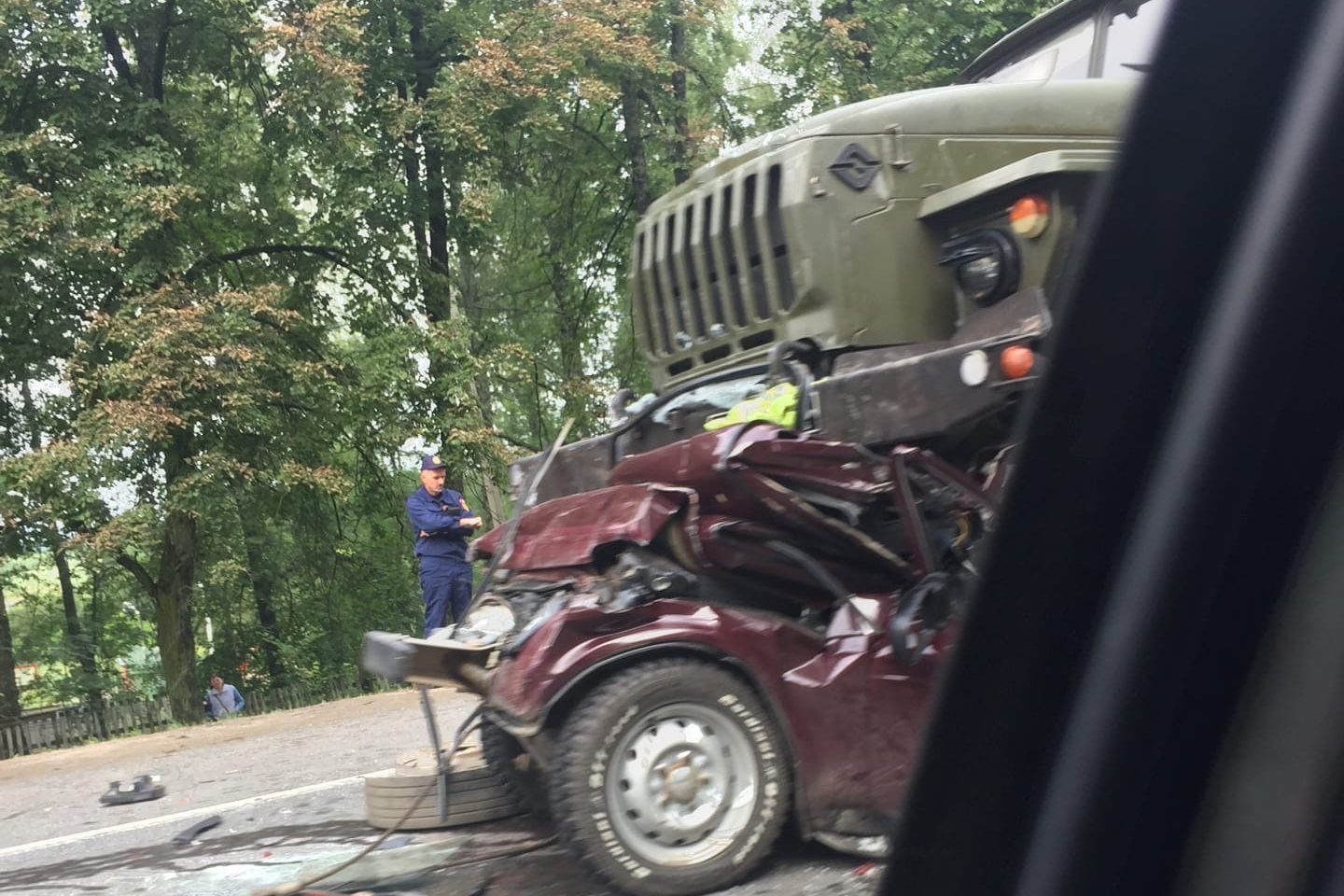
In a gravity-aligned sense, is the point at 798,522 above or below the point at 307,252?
below

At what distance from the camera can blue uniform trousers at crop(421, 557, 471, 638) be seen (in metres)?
9.32

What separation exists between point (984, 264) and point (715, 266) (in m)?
1.31

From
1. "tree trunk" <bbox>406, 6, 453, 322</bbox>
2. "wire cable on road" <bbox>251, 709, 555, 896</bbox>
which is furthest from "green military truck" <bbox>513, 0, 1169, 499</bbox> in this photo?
"tree trunk" <bbox>406, 6, 453, 322</bbox>

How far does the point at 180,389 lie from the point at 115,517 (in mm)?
1784

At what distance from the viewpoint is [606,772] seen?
3.81 metres

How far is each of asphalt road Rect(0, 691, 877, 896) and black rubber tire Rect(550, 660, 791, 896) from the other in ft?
0.55

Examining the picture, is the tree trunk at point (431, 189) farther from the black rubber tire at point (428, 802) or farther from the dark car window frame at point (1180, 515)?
the dark car window frame at point (1180, 515)

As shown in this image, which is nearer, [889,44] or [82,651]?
[889,44]

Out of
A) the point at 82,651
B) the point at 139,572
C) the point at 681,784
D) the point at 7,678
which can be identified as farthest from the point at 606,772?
the point at 82,651

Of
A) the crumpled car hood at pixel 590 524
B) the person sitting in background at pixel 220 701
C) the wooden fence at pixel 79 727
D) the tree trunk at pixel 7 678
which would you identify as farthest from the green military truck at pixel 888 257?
the tree trunk at pixel 7 678

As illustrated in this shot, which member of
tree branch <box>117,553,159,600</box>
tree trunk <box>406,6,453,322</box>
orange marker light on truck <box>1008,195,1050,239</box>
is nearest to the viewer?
orange marker light on truck <box>1008,195,1050,239</box>

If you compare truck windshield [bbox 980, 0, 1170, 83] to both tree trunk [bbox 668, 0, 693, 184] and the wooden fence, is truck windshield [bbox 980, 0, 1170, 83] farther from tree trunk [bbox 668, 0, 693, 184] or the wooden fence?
tree trunk [bbox 668, 0, 693, 184]

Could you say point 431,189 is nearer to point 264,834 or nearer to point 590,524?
point 264,834

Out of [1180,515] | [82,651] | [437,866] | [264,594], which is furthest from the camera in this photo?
[82,651]
